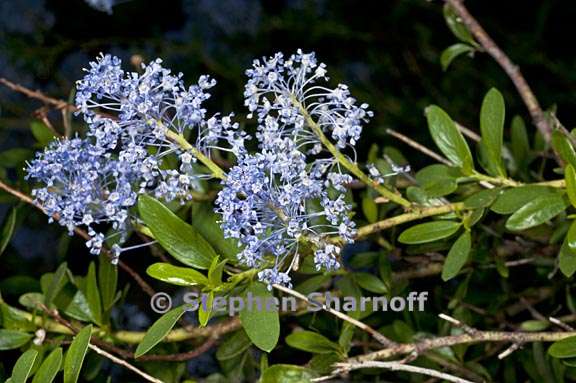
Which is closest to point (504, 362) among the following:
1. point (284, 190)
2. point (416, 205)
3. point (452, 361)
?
point (452, 361)

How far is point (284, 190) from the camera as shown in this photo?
500 millimetres

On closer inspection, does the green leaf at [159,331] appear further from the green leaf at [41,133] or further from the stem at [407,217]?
the green leaf at [41,133]

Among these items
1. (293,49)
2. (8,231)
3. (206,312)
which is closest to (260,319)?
(206,312)

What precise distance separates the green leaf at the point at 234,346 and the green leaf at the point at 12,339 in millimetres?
140

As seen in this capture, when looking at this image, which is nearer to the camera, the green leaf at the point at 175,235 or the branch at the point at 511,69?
the green leaf at the point at 175,235

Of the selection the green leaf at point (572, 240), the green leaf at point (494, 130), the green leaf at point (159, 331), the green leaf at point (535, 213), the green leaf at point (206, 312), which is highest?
the green leaf at point (494, 130)

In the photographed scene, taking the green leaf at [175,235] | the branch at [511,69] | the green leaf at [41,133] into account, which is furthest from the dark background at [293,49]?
the green leaf at [175,235]

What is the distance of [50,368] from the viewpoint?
1.79 ft

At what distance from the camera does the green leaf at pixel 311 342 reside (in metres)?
0.63

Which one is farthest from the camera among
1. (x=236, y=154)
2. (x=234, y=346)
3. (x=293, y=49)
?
(x=293, y=49)

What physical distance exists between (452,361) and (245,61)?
1.64 ft

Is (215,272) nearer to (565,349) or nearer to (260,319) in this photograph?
(260,319)

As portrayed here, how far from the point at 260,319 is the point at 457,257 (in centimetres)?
15

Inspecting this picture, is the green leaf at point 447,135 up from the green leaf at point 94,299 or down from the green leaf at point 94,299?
up
